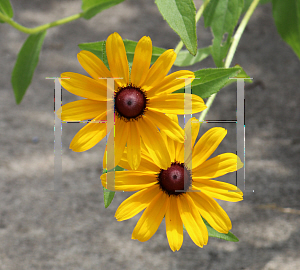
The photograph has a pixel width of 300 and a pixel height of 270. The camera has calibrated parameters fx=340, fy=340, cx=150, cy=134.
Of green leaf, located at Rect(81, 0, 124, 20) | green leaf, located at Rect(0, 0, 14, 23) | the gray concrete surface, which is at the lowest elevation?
the gray concrete surface

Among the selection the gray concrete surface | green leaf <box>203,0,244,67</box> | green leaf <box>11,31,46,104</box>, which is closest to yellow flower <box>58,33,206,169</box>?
green leaf <box>203,0,244,67</box>

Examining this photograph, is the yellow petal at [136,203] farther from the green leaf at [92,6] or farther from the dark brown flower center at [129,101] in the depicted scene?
the green leaf at [92,6]

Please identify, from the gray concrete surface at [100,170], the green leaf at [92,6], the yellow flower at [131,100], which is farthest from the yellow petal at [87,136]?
the gray concrete surface at [100,170]

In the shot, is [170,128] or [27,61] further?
[27,61]

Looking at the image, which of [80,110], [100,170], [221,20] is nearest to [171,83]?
[80,110]

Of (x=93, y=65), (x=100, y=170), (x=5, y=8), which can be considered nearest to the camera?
(x=93, y=65)

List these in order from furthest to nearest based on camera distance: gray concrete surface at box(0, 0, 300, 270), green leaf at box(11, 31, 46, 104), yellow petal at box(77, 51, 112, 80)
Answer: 1. gray concrete surface at box(0, 0, 300, 270)
2. green leaf at box(11, 31, 46, 104)
3. yellow petal at box(77, 51, 112, 80)

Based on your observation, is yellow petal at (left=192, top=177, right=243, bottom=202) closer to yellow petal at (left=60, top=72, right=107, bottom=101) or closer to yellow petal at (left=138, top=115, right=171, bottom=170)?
yellow petal at (left=138, top=115, right=171, bottom=170)

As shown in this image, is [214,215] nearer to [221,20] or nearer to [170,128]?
[170,128]
